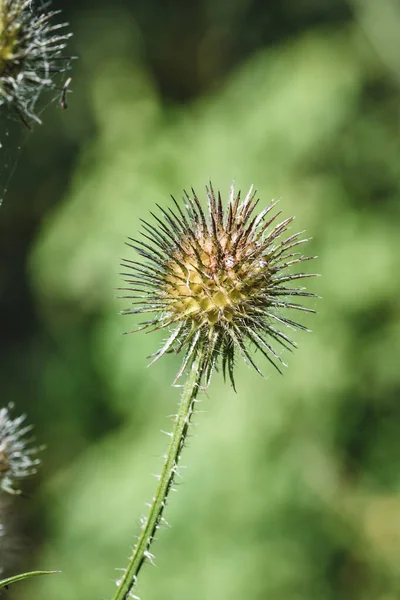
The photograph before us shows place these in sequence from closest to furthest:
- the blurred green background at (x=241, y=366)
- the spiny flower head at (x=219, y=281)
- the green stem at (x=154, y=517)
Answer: the green stem at (x=154, y=517), the spiny flower head at (x=219, y=281), the blurred green background at (x=241, y=366)

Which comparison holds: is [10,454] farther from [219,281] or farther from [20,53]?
[20,53]

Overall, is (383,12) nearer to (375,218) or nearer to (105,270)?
(375,218)

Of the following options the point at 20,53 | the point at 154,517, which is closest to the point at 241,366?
the point at 154,517

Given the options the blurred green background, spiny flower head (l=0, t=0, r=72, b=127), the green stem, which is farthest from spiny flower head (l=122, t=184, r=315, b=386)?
the blurred green background

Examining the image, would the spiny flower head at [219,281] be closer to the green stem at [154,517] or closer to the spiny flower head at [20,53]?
the green stem at [154,517]

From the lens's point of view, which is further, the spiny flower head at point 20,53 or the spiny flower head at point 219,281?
the spiny flower head at point 219,281

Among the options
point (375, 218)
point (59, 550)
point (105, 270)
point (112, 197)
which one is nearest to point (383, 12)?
point (375, 218)

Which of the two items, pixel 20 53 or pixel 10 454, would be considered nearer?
pixel 20 53

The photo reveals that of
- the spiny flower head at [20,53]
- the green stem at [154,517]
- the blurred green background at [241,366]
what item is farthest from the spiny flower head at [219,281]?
the blurred green background at [241,366]
